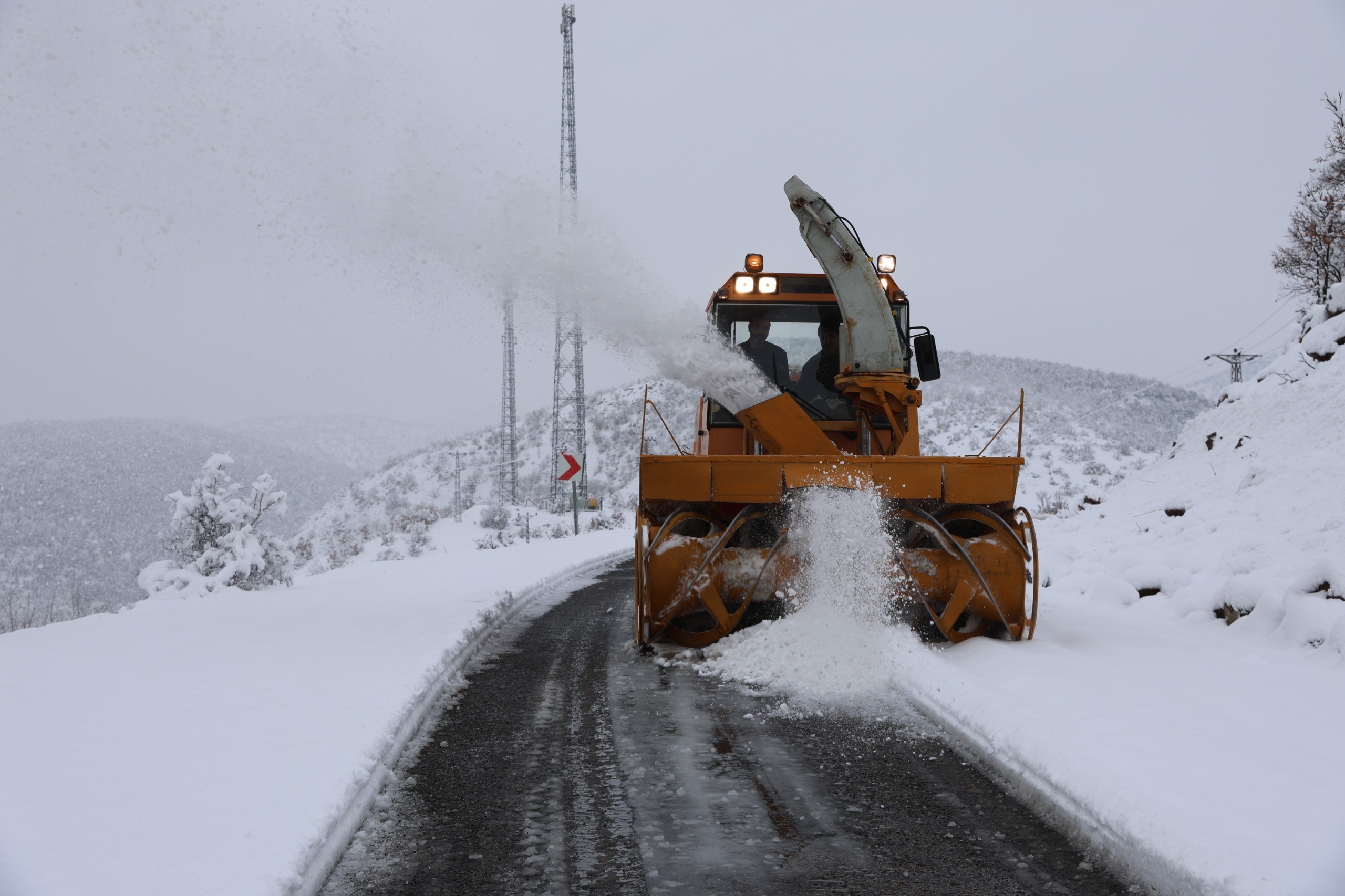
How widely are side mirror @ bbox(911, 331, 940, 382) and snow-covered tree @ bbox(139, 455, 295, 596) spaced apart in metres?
9.81

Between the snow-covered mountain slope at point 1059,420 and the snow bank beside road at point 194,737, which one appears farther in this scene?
the snow-covered mountain slope at point 1059,420

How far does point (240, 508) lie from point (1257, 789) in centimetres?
1306

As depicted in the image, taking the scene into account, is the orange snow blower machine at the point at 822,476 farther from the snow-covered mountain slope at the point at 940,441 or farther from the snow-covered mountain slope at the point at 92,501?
the snow-covered mountain slope at the point at 940,441

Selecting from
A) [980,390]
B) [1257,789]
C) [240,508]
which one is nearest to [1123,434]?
[980,390]

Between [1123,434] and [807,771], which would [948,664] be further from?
[1123,434]

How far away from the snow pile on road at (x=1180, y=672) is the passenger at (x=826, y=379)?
1.40 m

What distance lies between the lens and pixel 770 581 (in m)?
6.87

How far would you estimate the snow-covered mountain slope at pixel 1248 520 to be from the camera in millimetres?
7336

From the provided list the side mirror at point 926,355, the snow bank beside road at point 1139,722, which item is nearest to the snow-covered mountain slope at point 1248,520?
the snow bank beside road at point 1139,722

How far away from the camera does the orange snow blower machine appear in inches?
259

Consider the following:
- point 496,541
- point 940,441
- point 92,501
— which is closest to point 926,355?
point 496,541

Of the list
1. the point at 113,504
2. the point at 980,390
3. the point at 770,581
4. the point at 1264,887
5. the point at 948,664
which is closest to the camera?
the point at 1264,887

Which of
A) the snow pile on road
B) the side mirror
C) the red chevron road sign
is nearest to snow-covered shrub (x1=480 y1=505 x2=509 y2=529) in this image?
the red chevron road sign

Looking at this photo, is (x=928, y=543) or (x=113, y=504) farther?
(x=113, y=504)
